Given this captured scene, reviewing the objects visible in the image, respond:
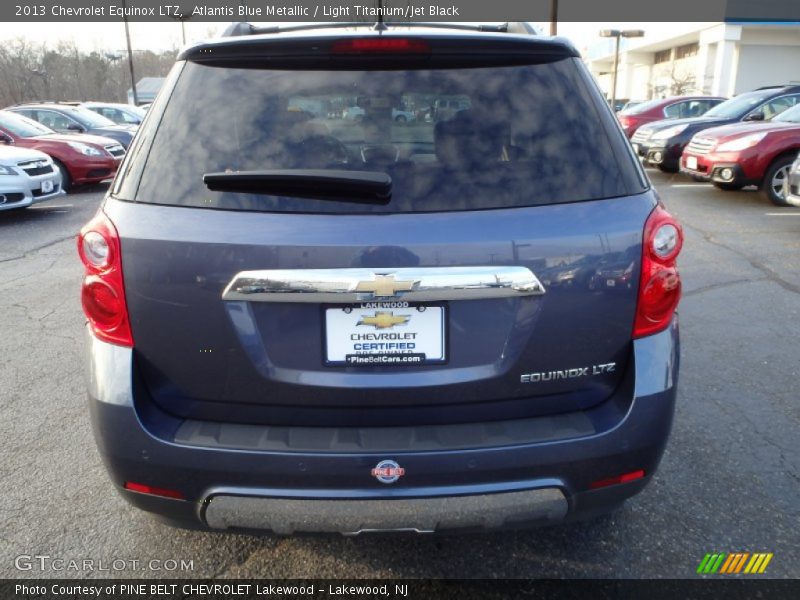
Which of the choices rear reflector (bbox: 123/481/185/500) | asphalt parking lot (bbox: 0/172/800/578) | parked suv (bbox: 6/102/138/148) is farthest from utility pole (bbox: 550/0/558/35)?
rear reflector (bbox: 123/481/185/500)

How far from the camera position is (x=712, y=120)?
12.5 meters

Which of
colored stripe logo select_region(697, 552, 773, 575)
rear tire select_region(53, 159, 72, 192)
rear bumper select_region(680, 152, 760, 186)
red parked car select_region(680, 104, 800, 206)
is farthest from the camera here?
rear tire select_region(53, 159, 72, 192)

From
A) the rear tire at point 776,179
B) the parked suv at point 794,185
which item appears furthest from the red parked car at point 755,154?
the parked suv at point 794,185

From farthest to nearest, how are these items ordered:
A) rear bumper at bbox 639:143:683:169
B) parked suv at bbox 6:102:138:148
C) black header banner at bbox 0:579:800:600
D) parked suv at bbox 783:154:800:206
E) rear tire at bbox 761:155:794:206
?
parked suv at bbox 6:102:138:148, rear bumper at bbox 639:143:683:169, rear tire at bbox 761:155:794:206, parked suv at bbox 783:154:800:206, black header banner at bbox 0:579:800:600

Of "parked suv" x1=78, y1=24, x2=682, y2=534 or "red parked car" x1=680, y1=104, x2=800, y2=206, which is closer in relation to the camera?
"parked suv" x1=78, y1=24, x2=682, y2=534

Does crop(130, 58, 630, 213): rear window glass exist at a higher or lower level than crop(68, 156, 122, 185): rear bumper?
higher

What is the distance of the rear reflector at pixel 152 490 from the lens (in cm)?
189

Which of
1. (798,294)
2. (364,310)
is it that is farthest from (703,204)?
(364,310)

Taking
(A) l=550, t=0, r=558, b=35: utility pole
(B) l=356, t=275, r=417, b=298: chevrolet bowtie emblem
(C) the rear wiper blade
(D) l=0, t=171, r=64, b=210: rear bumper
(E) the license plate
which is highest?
(A) l=550, t=0, r=558, b=35: utility pole

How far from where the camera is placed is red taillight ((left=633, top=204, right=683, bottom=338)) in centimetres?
186

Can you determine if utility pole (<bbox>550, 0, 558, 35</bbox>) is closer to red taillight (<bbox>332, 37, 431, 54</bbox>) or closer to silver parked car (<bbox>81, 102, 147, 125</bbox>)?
silver parked car (<bbox>81, 102, 147, 125</bbox>)

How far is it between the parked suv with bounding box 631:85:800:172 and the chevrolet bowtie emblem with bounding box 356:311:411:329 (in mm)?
11963

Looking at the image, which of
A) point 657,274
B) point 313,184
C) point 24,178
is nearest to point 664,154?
point 24,178

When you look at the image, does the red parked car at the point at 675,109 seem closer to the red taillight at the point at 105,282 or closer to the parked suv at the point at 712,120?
the parked suv at the point at 712,120
